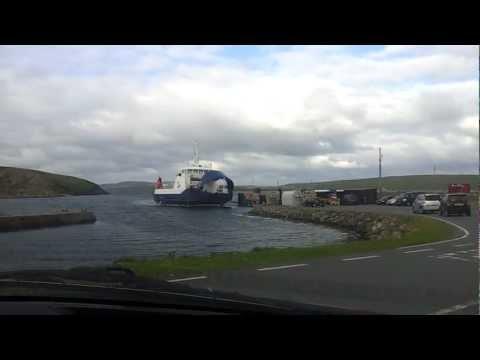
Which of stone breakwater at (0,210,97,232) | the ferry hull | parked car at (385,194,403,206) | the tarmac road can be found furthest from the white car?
stone breakwater at (0,210,97,232)

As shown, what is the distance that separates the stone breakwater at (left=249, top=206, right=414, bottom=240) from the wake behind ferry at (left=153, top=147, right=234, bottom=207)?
6180 millimetres

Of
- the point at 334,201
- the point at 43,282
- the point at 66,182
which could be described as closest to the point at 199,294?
the point at 43,282

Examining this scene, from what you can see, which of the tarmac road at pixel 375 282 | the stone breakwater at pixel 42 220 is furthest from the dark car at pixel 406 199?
the tarmac road at pixel 375 282

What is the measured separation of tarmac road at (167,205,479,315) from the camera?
7.03 m

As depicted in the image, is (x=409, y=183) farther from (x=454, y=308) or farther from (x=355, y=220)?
(x=454, y=308)

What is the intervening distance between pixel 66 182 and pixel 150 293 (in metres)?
32.8

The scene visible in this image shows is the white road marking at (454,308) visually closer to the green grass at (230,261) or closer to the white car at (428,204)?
the green grass at (230,261)

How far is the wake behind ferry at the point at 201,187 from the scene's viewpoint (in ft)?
190

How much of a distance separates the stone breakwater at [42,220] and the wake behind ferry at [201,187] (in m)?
17.5

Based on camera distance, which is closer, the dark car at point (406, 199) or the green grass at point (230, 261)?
the green grass at point (230, 261)

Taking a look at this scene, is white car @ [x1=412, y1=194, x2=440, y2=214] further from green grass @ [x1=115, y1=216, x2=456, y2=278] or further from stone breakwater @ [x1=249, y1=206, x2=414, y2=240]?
green grass @ [x1=115, y1=216, x2=456, y2=278]
